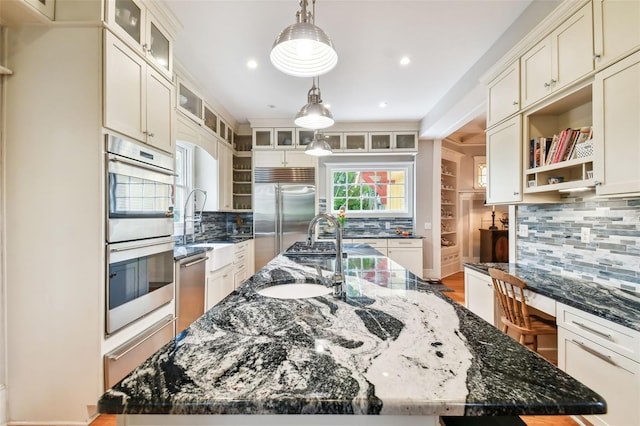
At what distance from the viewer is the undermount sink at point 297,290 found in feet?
4.98

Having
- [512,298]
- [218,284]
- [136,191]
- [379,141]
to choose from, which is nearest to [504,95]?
[512,298]

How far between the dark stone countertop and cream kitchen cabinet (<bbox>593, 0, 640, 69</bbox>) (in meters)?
1.29

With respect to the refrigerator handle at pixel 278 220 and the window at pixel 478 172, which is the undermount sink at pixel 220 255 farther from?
the window at pixel 478 172

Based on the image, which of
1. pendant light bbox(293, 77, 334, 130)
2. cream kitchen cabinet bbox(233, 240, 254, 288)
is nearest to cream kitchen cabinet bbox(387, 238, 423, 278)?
cream kitchen cabinet bbox(233, 240, 254, 288)

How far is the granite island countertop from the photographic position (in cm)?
54

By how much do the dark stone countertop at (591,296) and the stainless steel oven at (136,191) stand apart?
2597mm

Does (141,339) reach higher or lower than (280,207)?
lower

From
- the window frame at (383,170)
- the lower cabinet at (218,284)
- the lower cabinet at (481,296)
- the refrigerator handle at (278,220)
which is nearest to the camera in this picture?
the lower cabinet at (481,296)

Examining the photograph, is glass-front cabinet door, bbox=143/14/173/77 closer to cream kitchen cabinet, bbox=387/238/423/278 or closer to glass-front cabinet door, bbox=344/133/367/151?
glass-front cabinet door, bbox=344/133/367/151

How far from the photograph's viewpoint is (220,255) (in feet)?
11.3

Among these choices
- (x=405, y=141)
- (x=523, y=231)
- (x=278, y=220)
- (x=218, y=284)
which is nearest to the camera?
(x=523, y=231)

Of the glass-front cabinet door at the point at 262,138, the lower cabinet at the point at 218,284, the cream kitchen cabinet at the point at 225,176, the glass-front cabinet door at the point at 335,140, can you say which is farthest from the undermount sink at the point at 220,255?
the glass-front cabinet door at the point at 335,140

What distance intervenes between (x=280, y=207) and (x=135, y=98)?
308 cm

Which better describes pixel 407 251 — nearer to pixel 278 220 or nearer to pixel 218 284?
pixel 278 220
